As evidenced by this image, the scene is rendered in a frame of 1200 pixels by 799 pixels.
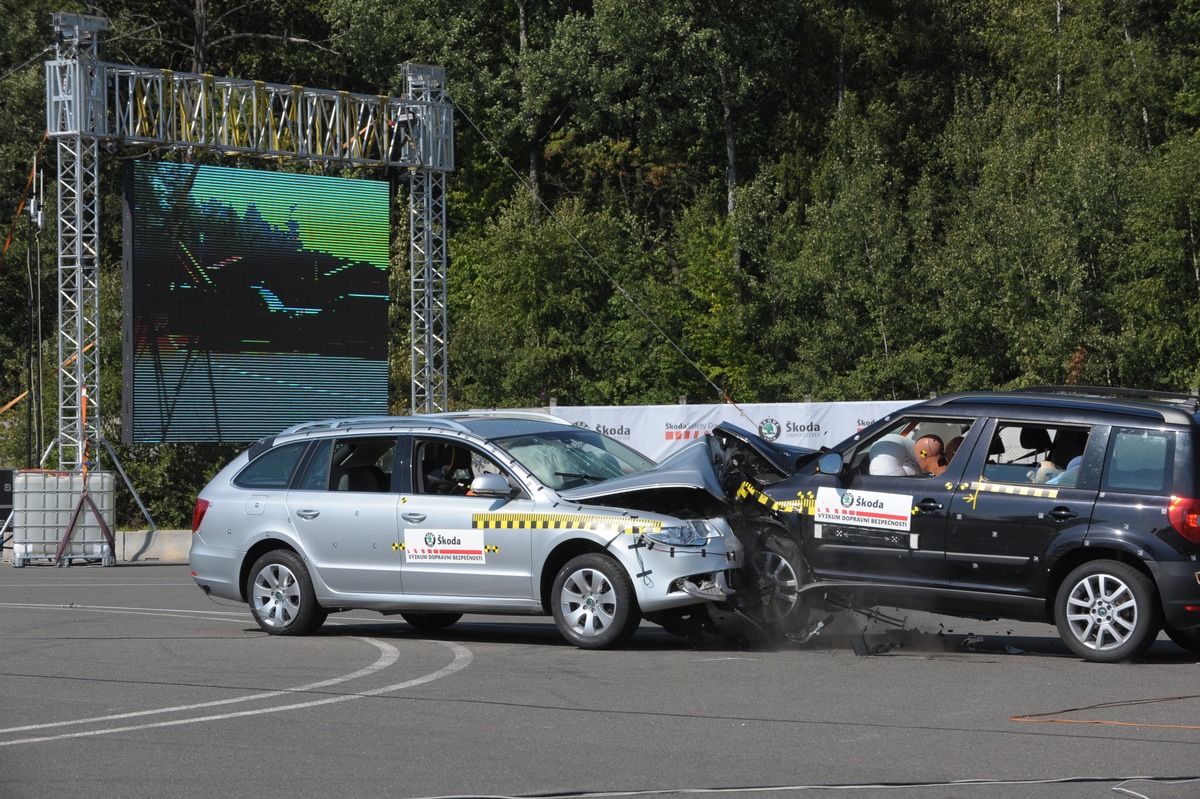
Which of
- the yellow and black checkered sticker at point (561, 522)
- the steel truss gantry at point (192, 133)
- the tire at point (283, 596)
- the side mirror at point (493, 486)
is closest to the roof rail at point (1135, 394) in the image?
the yellow and black checkered sticker at point (561, 522)

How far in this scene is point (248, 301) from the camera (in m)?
25.1

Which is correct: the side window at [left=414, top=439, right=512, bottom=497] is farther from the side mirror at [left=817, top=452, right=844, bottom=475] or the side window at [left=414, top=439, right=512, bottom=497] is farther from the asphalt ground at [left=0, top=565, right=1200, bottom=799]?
the side mirror at [left=817, top=452, right=844, bottom=475]

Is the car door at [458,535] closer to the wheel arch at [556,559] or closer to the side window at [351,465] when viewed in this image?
the wheel arch at [556,559]

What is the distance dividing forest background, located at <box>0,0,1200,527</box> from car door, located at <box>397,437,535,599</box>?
2514 cm

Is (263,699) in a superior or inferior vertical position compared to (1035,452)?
inferior

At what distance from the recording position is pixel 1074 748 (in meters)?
7.14

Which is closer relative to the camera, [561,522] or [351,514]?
[561,522]

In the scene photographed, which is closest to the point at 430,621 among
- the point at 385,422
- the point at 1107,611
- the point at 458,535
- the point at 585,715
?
the point at 458,535

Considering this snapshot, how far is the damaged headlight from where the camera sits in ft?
34.6

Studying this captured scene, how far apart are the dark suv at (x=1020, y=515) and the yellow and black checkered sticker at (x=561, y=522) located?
1.08m

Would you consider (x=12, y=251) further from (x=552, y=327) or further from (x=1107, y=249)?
(x=1107, y=249)

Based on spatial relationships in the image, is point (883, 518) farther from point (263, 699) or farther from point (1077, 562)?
point (263, 699)

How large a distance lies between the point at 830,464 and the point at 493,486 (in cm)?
241

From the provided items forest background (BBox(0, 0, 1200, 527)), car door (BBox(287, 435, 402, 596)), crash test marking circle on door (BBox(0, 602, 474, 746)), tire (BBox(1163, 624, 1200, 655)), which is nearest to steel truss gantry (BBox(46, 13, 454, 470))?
forest background (BBox(0, 0, 1200, 527))
